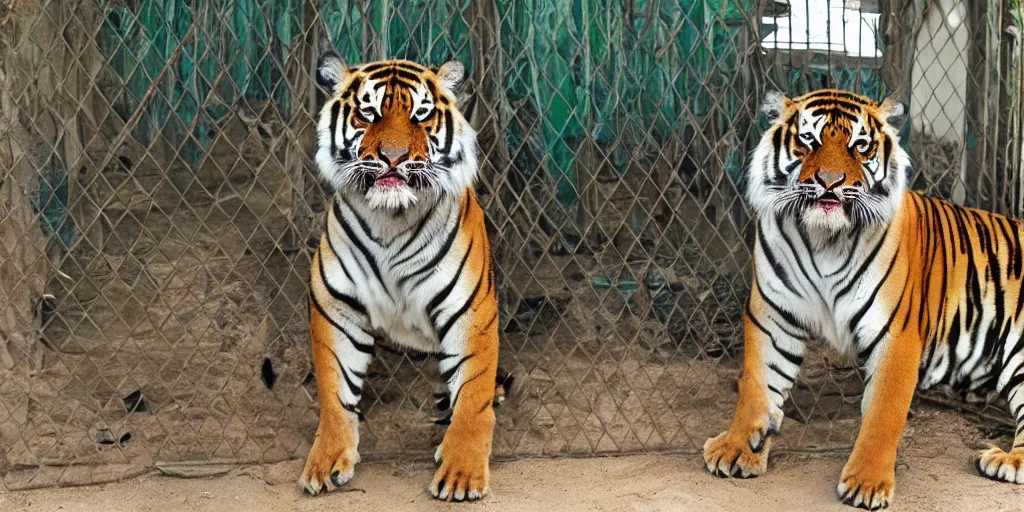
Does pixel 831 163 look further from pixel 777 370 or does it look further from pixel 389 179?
pixel 389 179

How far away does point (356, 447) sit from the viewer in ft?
10.5

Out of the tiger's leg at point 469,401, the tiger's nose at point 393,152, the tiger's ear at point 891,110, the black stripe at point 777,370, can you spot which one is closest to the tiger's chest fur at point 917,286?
the black stripe at point 777,370

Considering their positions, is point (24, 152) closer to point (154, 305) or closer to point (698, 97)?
point (154, 305)

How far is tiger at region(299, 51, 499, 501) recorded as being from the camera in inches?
121

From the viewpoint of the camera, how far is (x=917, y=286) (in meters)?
3.17

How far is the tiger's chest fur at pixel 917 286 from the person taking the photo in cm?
310

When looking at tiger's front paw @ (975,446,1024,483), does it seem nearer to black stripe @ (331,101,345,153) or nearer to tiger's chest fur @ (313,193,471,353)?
tiger's chest fur @ (313,193,471,353)

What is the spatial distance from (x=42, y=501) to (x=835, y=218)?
7.51 ft

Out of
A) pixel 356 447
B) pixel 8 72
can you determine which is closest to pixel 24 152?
pixel 8 72

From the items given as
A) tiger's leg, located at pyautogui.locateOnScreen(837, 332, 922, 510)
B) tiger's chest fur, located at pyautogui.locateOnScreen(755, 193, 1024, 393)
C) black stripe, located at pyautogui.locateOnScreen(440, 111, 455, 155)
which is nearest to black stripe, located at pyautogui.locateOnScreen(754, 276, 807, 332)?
tiger's chest fur, located at pyautogui.locateOnScreen(755, 193, 1024, 393)

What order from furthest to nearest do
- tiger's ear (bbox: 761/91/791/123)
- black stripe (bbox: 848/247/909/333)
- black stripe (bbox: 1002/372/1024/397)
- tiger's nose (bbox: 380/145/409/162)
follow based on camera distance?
black stripe (bbox: 1002/372/1024/397) → tiger's ear (bbox: 761/91/791/123) → black stripe (bbox: 848/247/909/333) → tiger's nose (bbox: 380/145/409/162)

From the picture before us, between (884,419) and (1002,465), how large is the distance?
1.35 feet

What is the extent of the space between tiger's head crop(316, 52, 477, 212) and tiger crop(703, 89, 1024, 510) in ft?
2.82

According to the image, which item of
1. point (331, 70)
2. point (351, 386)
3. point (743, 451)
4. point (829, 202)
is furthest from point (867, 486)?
point (331, 70)
